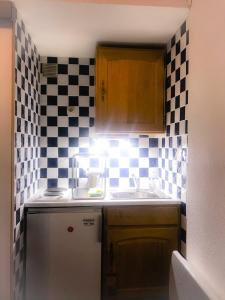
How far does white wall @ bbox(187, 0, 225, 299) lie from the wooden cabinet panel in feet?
1.81

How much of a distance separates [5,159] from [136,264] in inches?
43.6

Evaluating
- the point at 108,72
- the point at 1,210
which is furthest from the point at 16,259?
the point at 108,72

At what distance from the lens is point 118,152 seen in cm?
236

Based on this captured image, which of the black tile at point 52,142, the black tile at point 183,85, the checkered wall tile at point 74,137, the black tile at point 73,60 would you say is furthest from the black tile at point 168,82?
the black tile at point 52,142

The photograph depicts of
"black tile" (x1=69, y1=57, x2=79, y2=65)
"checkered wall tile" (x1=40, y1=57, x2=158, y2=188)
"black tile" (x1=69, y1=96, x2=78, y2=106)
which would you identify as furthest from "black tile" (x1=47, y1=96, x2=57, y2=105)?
"black tile" (x1=69, y1=57, x2=79, y2=65)

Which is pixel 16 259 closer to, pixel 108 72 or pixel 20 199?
pixel 20 199

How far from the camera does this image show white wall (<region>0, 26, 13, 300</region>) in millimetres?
1489

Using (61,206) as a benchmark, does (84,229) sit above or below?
below

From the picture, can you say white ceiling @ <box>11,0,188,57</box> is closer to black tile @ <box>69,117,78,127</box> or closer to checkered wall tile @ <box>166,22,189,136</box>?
checkered wall tile @ <box>166,22,189,136</box>

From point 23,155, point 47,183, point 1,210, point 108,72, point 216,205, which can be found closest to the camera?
point 216,205

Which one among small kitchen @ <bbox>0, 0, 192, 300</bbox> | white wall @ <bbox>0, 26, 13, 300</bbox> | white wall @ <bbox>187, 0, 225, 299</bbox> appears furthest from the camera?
small kitchen @ <bbox>0, 0, 192, 300</bbox>

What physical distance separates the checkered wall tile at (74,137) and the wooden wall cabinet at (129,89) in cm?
31

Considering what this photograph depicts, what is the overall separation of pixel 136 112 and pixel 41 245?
118 cm

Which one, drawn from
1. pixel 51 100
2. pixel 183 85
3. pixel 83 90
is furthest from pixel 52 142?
pixel 183 85
